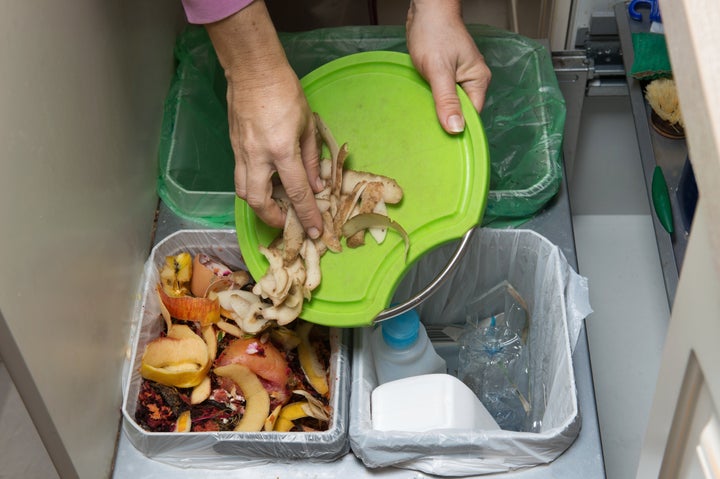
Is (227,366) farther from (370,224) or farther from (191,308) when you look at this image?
(370,224)

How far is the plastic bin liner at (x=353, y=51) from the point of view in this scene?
88cm

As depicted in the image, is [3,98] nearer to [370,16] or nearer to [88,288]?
[88,288]

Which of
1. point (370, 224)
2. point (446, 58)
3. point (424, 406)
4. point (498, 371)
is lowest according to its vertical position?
point (498, 371)

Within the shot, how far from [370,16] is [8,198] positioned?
72 centimetres

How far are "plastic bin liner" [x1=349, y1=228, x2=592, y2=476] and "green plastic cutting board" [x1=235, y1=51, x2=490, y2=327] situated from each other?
75mm

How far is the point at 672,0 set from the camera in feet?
1.16

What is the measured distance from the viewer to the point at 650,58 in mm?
940

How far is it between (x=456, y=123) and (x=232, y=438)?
0.33 metres

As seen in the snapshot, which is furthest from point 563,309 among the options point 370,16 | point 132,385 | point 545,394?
point 370,16

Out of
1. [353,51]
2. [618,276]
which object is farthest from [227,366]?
[618,276]

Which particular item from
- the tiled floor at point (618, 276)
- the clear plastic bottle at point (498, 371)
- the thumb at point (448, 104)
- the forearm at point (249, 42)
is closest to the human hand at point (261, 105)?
the forearm at point (249, 42)

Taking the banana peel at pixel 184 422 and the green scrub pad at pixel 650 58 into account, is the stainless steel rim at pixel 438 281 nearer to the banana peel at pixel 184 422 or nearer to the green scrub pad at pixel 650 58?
the banana peel at pixel 184 422

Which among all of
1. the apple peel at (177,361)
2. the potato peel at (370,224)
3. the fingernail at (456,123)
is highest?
the fingernail at (456,123)

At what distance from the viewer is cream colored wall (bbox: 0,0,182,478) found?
58 cm
